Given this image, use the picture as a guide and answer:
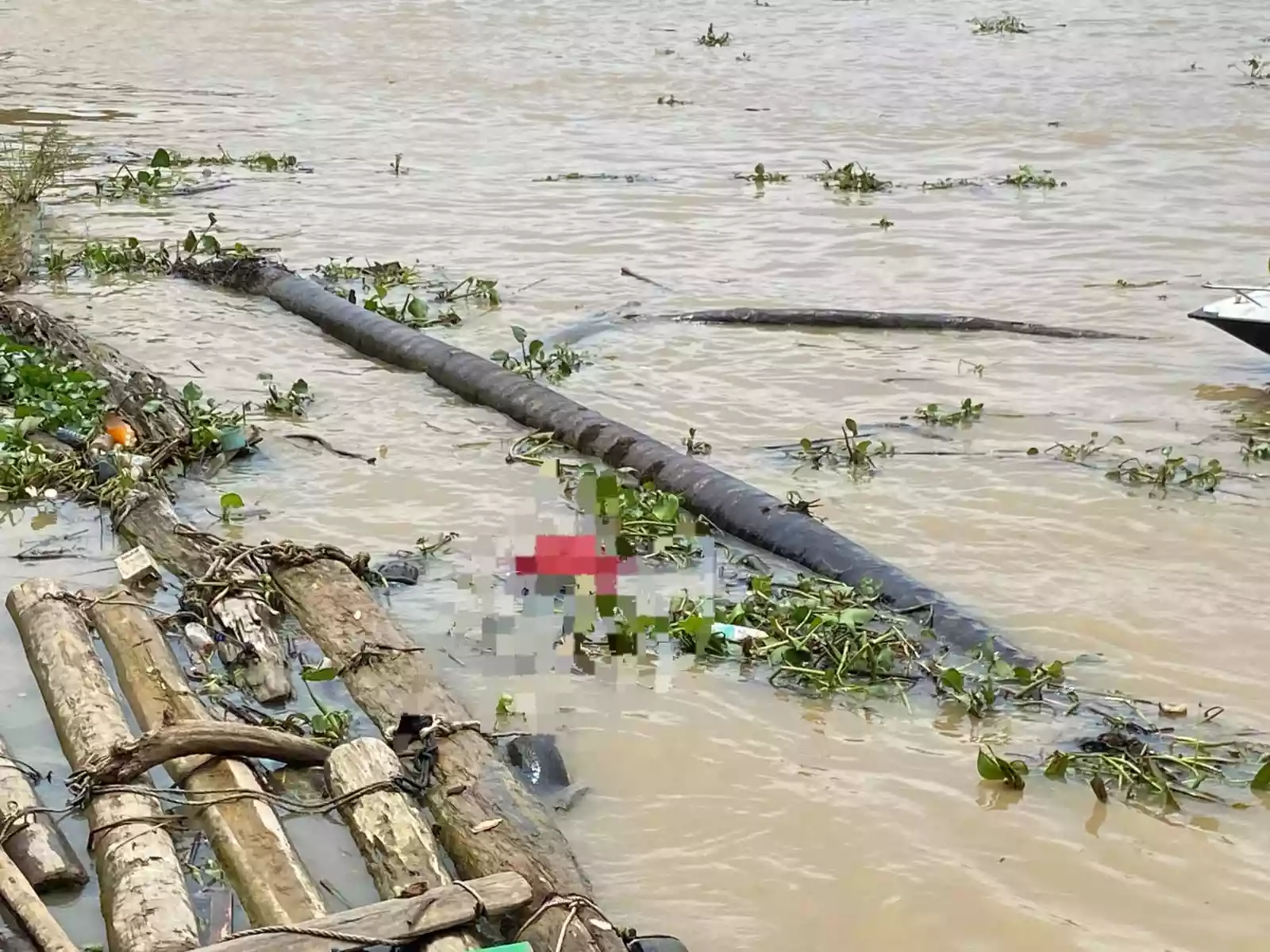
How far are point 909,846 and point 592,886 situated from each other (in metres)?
0.87

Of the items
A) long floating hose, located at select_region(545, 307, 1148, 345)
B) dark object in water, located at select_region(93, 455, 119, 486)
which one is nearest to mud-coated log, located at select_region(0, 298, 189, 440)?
dark object in water, located at select_region(93, 455, 119, 486)

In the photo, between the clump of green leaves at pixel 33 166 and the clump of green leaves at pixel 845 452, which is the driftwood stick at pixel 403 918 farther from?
the clump of green leaves at pixel 33 166

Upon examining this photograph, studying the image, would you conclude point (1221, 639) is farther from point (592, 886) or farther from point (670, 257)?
point (670, 257)

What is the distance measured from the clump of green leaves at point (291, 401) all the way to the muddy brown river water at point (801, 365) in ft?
0.37

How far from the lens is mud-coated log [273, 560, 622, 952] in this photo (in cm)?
355

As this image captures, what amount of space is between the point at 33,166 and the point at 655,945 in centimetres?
934

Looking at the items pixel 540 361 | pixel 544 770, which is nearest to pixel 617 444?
pixel 540 361

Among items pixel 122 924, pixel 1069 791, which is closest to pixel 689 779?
pixel 1069 791

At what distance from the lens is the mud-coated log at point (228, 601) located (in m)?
4.67

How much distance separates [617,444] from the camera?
6.60 m

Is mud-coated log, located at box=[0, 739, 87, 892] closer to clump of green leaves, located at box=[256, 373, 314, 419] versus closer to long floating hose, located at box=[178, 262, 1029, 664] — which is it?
long floating hose, located at box=[178, 262, 1029, 664]

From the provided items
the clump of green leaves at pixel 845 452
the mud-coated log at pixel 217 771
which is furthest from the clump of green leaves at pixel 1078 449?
the mud-coated log at pixel 217 771

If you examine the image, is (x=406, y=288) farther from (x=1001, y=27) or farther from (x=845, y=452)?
(x=1001, y=27)

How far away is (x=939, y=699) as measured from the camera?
473 centimetres
